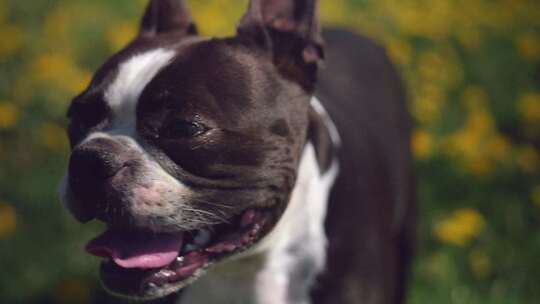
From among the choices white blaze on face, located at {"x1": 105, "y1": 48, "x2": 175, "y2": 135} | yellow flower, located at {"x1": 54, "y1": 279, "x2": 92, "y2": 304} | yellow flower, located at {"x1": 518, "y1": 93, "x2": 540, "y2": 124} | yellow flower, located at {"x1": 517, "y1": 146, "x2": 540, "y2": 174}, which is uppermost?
white blaze on face, located at {"x1": 105, "y1": 48, "x2": 175, "y2": 135}

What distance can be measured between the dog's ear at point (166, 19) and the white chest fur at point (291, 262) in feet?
2.26

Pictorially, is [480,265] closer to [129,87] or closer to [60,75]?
[129,87]

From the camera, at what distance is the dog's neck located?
2.68 meters

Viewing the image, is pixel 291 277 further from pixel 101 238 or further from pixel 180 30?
pixel 180 30

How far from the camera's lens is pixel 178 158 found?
94.3 inches

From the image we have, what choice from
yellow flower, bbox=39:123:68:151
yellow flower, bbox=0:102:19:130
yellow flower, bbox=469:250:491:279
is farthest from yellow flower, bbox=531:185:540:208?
yellow flower, bbox=0:102:19:130

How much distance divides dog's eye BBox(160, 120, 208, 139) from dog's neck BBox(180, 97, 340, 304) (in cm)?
42

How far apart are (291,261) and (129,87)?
0.73 metres

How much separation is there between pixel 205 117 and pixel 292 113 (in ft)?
1.08

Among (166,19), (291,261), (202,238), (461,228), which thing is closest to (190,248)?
(202,238)


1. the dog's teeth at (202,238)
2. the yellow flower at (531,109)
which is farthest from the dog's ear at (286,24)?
the yellow flower at (531,109)

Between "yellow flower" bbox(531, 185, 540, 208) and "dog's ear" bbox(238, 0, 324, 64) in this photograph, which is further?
"yellow flower" bbox(531, 185, 540, 208)

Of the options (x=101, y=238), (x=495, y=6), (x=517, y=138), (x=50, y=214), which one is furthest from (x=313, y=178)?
(x=495, y=6)

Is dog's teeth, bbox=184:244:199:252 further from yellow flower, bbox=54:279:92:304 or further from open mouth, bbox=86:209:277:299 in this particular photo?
yellow flower, bbox=54:279:92:304
